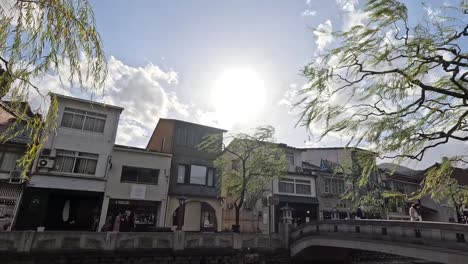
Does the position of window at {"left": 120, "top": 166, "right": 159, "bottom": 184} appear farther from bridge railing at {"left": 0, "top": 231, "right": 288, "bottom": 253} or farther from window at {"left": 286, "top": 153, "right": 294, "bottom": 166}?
window at {"left": 286, "top": 153, "right": 294, "bottom": 166}

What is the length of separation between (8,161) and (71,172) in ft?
11.4

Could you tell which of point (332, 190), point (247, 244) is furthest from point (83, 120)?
point (332, 190)

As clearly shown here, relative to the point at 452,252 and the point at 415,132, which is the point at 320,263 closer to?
the point at 452,252

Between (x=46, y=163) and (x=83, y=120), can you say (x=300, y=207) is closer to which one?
(x=83, y=120)

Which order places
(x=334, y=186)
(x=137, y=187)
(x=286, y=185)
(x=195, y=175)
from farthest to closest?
(x=334, y=186)
(x=286, y=185)
(x=195, y=175)
(x=137, y=187)

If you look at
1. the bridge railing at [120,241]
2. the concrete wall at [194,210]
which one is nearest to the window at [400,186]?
the bridge railing at [120,241]

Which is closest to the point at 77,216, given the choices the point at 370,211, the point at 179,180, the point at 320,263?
the point at 179,180

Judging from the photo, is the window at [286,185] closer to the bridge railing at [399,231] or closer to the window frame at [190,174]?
the window frame at [190,174]

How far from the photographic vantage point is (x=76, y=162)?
18297 millimetres

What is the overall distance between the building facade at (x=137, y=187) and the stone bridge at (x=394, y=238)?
1022cm

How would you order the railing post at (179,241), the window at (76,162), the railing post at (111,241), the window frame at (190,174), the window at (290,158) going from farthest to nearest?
the window at (290,158) → the window frame at (190,174) → the window at (76,162) → the railing post at (179,241) → the railing post at (111,241)

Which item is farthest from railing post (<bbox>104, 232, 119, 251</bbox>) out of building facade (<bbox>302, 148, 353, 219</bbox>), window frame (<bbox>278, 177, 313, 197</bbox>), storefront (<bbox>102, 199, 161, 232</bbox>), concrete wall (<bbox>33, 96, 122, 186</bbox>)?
building facade (<bbox>302, 148, 353, 219</bbox>)

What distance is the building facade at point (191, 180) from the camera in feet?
69.1

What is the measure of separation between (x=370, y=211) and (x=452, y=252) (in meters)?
18.8
